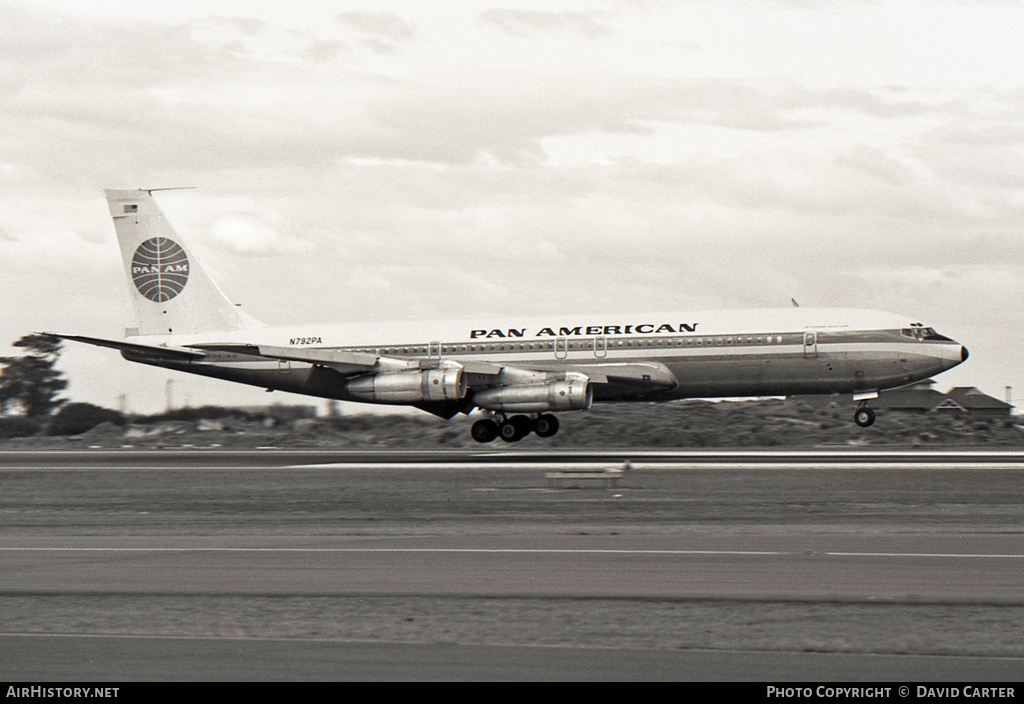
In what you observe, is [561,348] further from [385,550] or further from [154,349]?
[385,550]

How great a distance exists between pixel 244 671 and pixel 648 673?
9.09ft

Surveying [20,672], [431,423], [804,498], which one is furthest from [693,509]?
[431,423]

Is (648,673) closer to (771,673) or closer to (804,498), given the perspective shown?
(771,673)

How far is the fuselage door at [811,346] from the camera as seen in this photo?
38781 millimetres

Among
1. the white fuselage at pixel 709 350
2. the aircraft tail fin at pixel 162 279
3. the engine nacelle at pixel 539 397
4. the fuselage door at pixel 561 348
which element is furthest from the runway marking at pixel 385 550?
the aircraft tail fin at pixel 162 279

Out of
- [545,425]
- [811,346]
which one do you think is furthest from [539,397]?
[811,346]

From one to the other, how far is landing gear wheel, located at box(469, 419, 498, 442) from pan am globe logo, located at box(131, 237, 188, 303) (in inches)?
589

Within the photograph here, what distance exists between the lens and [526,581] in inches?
492

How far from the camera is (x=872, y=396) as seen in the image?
3997 cm

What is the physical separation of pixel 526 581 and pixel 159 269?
4075 centimetres

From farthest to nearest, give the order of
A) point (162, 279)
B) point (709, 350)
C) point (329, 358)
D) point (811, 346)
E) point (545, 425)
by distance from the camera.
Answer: point (162, 279) < point (545, 425) < point (329, 358) < point (709, 350) < point (811, 346)

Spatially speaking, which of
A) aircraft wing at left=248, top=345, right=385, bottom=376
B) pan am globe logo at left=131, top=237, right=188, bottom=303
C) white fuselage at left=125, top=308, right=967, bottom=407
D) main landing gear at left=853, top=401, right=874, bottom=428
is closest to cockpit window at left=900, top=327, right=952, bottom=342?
white fuselage at left=125, top=308, right=967, bottom=407

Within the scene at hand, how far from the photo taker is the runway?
8547 millimetres

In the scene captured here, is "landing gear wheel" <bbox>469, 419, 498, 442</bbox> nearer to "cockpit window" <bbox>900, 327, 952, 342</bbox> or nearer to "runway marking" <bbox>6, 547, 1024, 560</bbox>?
"cockpit window" <bbox>900, 327, 952, 342</bbox>
